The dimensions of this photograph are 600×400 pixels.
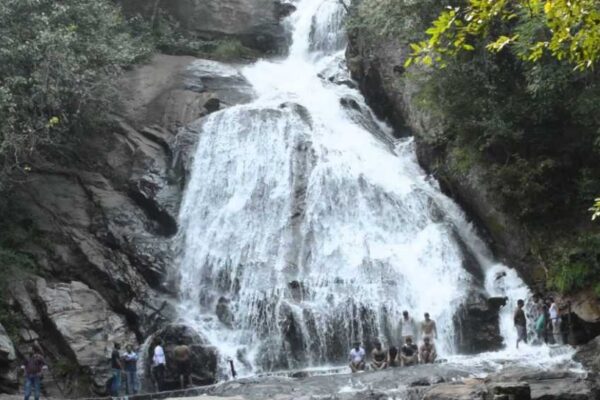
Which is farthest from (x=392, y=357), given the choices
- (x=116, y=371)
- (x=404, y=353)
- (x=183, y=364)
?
(x=116, y=371)

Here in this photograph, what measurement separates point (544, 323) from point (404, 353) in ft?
11.6

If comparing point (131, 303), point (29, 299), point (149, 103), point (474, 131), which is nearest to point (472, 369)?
point (474, 131)

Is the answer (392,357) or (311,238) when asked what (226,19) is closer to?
A: (311,238)

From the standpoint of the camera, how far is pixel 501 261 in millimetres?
19828

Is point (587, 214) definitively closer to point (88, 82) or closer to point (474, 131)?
point (474, 131)

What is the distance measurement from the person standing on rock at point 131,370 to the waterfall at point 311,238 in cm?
242

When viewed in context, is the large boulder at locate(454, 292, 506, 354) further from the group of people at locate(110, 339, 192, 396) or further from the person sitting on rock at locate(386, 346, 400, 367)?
the group of people at locate(110, 339, 192, 396)

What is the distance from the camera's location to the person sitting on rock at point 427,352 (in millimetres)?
16594

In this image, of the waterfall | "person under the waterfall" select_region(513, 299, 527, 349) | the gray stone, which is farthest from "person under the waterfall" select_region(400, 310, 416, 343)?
the gray stone

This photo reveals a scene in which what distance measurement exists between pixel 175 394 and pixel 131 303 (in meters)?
4.75

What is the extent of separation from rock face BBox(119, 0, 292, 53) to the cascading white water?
9304 millimetres

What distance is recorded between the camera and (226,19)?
118 ft

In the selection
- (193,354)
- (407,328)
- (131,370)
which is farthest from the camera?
(193,354)

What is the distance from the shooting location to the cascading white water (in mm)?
18016
